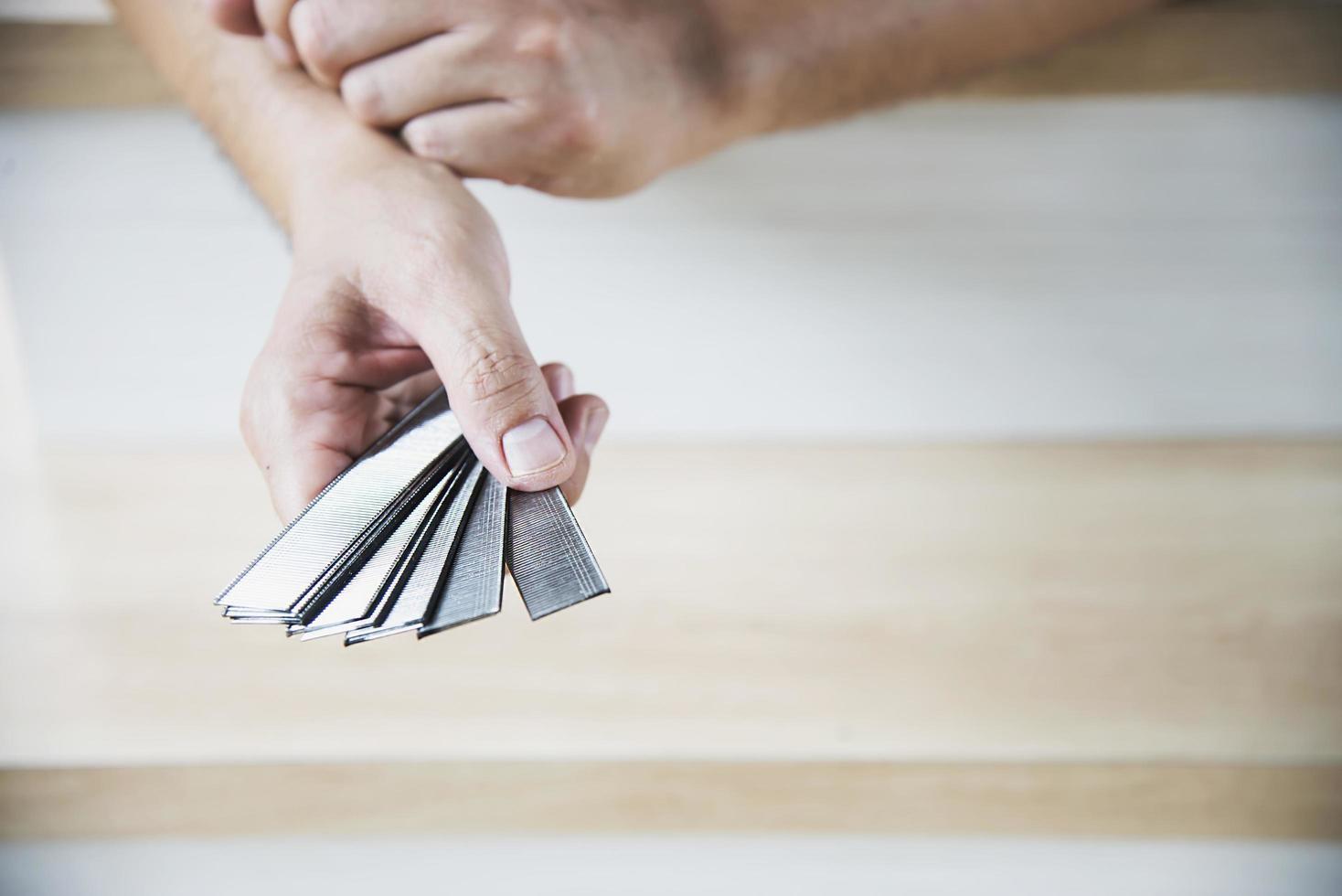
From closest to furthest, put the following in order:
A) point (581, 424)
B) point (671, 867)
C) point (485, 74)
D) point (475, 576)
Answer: point (475, 576) < point (581, 424) < point (485, 74) < point (671, 867)

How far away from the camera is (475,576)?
383 mm

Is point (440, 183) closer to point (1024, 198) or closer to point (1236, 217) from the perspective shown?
point (1024, 198)

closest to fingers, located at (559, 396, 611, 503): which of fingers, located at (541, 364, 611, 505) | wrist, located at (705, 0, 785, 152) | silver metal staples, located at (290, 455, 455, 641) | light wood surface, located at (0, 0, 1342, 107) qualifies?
fingers, located at (541, 364, 611, 505)

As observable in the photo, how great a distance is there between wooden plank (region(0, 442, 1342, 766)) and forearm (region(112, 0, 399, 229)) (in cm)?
34

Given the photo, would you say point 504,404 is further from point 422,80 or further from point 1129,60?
point 1129,60

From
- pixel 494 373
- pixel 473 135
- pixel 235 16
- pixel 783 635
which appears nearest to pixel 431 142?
pixel 473 135

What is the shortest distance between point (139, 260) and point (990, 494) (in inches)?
35.3

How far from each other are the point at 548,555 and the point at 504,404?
0.29 ft

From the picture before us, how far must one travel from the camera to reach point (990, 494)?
0.93 meters

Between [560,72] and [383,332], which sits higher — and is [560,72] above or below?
above

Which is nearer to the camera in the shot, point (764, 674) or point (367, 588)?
point (367, 588)

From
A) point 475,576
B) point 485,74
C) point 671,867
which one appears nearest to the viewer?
point 475,576

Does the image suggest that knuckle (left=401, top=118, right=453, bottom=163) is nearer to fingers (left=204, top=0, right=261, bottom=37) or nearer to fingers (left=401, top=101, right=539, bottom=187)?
fingers (left=401, top=101, right=539, bottom=187)

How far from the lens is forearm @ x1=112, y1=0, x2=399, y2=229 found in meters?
0.65
